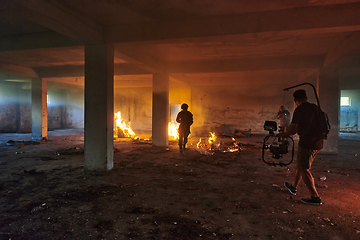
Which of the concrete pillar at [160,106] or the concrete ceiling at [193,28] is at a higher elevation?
the concrete ceiling at [193,28]

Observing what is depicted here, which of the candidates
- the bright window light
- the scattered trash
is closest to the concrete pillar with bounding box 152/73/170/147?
the scattered trash

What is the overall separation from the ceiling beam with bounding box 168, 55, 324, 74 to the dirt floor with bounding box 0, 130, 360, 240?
3.74 metres

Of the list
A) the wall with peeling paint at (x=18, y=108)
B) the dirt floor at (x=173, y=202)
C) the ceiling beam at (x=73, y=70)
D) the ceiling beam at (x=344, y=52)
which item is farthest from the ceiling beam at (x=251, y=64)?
the wall with peeling paint at (x=18, y=108)

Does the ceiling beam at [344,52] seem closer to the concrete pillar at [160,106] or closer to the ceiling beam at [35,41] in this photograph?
the concrete pillar at [160,106]

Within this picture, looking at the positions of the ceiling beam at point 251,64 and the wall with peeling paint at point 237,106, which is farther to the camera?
the wall with peeling paint at point 237,106

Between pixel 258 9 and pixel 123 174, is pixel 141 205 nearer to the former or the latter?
pixel 123 174

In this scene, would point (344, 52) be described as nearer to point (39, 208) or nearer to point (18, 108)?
point (39, 208)

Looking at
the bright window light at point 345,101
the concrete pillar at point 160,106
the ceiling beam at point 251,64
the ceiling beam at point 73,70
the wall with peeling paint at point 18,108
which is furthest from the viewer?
the bright window light at point 345,101

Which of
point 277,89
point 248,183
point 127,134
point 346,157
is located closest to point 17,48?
point 248,183

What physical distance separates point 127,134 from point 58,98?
10150 millimetres

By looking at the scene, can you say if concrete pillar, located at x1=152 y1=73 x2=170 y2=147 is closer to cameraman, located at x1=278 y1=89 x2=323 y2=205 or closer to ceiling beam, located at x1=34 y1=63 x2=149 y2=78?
ceiling beam, located at x1=34 y1=63 x2=149 y2=78

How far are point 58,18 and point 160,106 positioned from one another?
18.4 ft

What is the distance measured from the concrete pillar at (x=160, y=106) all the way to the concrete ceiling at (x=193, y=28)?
4.73ft

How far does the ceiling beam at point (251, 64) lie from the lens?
26.4 ft
